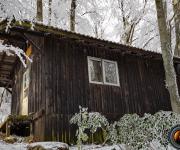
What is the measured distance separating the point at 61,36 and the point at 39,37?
0.97 metres

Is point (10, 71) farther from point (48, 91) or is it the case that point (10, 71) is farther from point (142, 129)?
point (142, 129)

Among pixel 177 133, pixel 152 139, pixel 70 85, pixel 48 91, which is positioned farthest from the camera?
pixel 70 85

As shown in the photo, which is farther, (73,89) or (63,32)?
(73,89)

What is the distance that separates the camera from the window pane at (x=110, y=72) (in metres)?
13.0

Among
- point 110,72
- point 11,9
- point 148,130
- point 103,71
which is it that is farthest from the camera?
point 110,72

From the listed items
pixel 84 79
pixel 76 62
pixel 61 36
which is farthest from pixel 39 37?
pixel 84 79

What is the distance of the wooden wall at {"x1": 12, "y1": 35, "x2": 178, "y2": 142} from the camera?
10.8 m

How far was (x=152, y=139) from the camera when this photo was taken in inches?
325

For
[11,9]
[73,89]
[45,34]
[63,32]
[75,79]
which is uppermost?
[45,34]

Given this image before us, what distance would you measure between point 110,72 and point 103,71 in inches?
19.1

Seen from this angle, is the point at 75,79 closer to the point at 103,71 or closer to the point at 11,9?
the point at 103,71

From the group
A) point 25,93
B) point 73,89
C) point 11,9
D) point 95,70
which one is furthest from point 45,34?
point 11,9

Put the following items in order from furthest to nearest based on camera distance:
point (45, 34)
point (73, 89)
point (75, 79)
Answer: point (75, 79) < point (73, 89) < point (45, 34)

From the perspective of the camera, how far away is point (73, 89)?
11.6m
